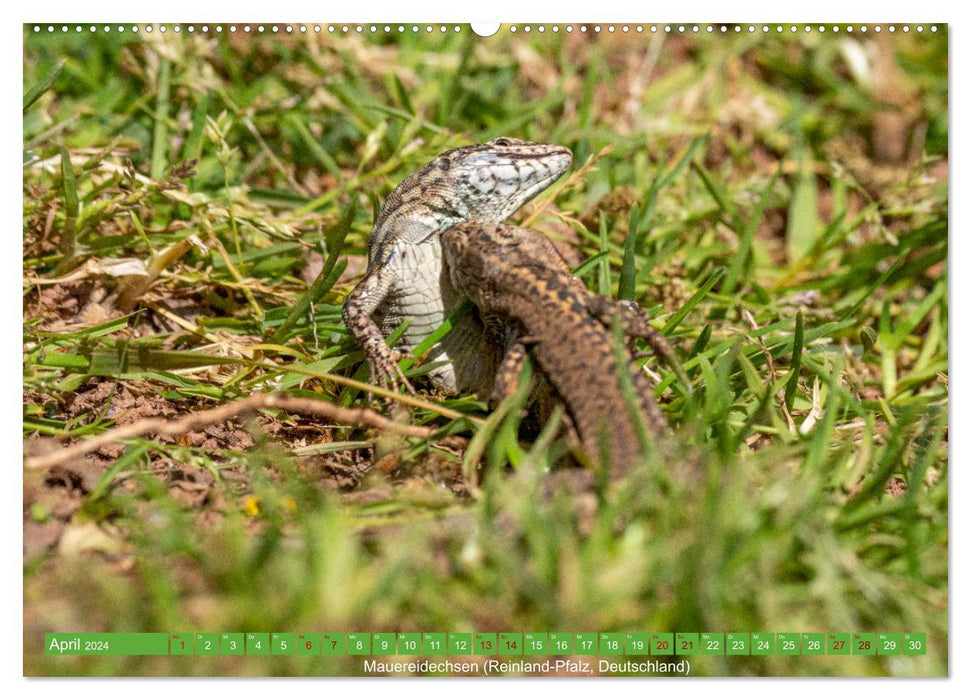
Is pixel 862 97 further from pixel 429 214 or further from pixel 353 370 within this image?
pixel 353 370

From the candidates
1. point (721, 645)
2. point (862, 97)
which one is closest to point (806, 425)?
point (721, 645)

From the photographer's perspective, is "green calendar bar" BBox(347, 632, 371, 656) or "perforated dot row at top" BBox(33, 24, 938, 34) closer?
"green calendar bar" BBox(347, 632, 371, 656)

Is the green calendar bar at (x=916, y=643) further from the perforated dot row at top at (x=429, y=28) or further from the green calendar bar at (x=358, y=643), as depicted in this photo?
the perforated dot row at top at (x=429, y=28)

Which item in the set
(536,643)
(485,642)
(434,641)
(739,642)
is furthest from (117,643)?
(739,642)

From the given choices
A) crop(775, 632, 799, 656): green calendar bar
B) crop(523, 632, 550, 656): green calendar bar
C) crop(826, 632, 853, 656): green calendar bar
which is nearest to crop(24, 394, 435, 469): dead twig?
crop(523, 632, 550, 656): green calendar bar

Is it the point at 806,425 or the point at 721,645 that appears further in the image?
the point at 806,425

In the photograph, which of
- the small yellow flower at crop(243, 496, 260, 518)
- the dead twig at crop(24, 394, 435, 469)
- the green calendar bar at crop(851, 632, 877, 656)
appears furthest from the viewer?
the small yellow flower at crop(243, 496, 260, 518)

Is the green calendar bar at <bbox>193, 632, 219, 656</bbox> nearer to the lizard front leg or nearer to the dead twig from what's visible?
the dead twig

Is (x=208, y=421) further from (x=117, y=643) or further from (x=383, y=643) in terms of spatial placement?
(x=383, y=643)
